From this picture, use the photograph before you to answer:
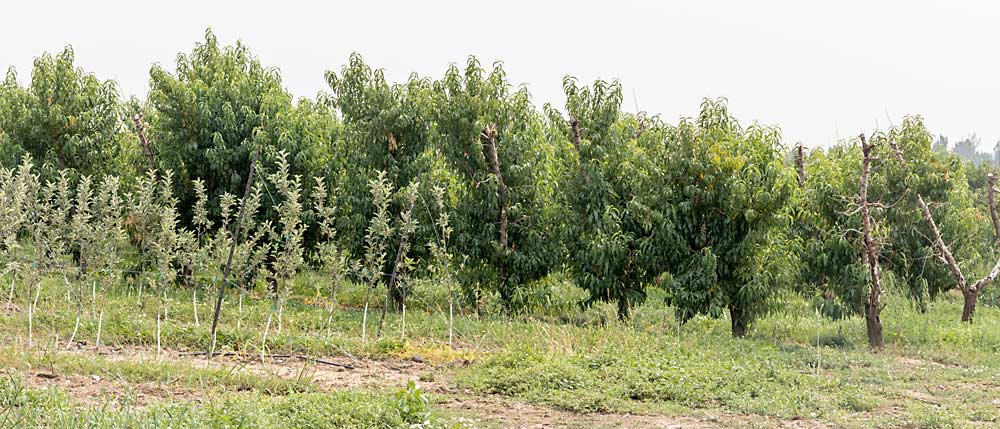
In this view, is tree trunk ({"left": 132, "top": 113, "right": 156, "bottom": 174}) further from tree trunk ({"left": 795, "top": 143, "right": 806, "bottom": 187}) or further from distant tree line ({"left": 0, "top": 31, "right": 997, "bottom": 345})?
tree trunk ({"left": 795, "top": 143, "right": 806, "bottom": 187})

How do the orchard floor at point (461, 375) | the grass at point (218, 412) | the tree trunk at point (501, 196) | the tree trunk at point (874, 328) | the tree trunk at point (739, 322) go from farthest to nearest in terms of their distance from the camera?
the tree trunk at point (501, 196)
the tree trunk at point (739, 322)
the tree trunk at point (874, 328)
the orchard floor at point (461, 375)
the grass at point (218, 412)

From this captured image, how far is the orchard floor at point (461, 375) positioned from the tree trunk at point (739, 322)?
0.25 m

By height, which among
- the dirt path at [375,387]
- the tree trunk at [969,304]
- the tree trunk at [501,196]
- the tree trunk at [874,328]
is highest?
the tree trunk at [501,196]

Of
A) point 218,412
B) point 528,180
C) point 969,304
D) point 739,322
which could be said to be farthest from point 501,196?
point 218,412

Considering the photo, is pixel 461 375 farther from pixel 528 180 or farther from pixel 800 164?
pixel 800 164

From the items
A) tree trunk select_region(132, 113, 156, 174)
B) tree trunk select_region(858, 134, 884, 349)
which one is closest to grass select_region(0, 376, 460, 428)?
tree trunk select_region(858, 134, 884, 349)

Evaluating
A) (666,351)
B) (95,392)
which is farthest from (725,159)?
(95,392)

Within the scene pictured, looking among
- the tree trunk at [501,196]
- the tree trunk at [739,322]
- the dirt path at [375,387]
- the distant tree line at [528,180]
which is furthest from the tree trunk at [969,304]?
the dirt path at [375,387]

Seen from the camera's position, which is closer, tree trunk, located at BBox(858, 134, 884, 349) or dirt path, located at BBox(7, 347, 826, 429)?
dirt path, located at BBox(7, 347, 826, 429)

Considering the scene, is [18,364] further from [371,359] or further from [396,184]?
[396,184]

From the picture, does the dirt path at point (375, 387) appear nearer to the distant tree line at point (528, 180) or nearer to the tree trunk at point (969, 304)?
the distant tree line at point (528, 180)

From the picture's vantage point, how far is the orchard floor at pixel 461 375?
24.4 ft

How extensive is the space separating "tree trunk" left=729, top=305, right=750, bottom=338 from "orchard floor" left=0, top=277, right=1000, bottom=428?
0.25 m

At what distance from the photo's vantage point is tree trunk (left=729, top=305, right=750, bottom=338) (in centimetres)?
1455
